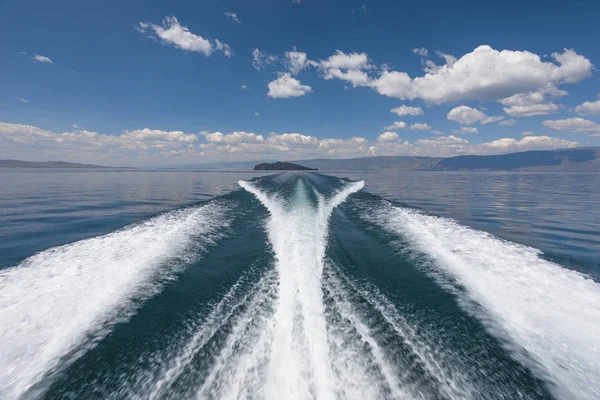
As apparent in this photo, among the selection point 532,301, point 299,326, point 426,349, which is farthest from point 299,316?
point 532,301

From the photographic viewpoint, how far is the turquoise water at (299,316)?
9.98 feet

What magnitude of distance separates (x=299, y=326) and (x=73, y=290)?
445 cm

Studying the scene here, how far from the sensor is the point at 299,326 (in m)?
4.04

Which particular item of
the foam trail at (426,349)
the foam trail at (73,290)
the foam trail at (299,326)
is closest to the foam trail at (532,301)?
the foam trail at (426,349)

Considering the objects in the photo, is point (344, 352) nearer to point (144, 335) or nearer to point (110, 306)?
point (144, 335)

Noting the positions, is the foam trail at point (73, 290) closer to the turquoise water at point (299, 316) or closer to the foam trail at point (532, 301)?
the turquoise water at point (299, 316)

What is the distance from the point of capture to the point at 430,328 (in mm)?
3990

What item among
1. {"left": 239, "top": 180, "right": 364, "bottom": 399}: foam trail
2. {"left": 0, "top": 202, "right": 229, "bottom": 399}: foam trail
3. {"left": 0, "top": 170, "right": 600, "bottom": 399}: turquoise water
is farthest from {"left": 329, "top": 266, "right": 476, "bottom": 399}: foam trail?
{"left": 0, "top": 202, "right": 229, "bottom": 399}: foam trail

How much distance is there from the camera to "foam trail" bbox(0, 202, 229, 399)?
3.40 meters

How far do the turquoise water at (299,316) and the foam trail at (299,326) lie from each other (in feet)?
0.08

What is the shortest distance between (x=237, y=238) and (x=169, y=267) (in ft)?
9.22

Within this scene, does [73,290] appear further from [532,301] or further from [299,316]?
[532,301]

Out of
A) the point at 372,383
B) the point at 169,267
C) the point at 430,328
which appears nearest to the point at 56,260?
the point at 169,267

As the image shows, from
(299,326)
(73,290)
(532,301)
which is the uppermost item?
(73,290)
